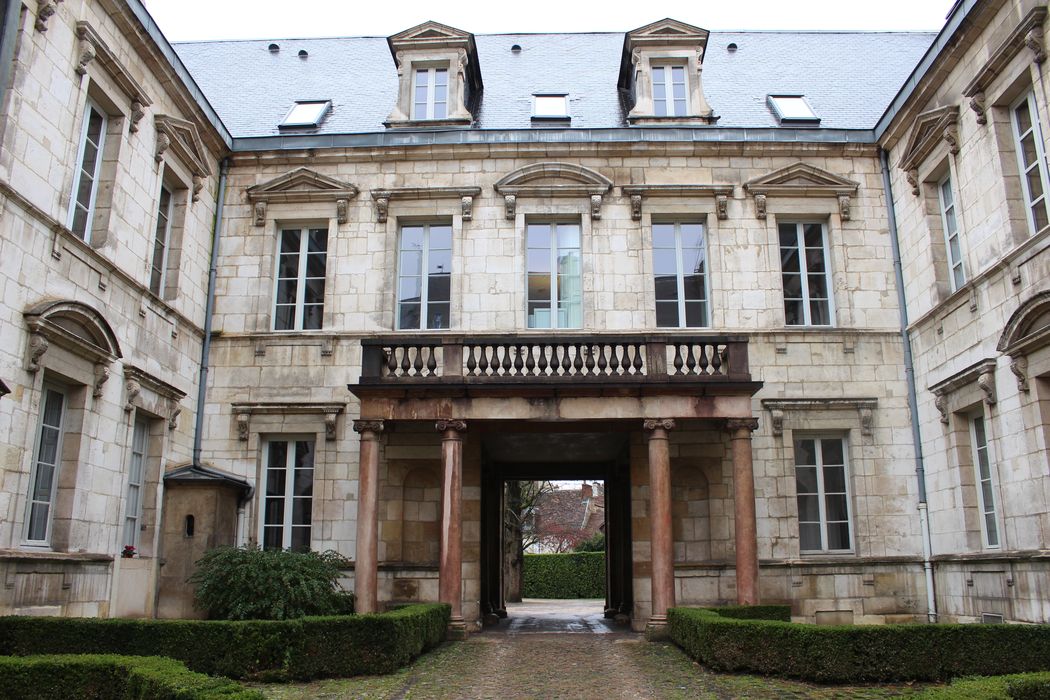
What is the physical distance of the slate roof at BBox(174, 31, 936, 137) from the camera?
676 inches

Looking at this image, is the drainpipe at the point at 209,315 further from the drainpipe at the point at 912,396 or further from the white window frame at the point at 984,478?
the white window frame at the point at 984,478

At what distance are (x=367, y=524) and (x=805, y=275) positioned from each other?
8.45 meters

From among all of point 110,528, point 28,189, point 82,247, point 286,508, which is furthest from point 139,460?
point 28,189

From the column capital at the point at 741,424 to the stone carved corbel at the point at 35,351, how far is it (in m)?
8.86

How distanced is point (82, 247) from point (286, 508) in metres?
5.48

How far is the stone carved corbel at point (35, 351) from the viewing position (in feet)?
32.6

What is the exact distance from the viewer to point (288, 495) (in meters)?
14.7

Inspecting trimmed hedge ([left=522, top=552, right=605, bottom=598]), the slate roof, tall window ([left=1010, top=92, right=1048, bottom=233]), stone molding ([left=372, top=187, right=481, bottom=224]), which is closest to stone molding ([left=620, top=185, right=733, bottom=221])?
the slate roof

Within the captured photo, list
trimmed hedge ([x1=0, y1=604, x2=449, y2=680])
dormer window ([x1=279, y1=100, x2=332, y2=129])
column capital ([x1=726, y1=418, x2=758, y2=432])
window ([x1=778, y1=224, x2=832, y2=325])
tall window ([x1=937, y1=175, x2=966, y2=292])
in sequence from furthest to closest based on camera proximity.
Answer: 1. dormer window ([x1=279, y1=100, x2=332, y2=129])
2. window ([x1=778, y1=224, x2=832, y2=325])
3. tall window ([x1=937, y1=175, x2=966, y2=292])
4. column capital ([x1=726, y1=418, x2=758, y2=432])
5. trimmed hedge ([x1=0, y1=604, x2=449, y2=680])

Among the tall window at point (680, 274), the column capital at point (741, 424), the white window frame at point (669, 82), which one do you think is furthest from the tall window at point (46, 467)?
the white window frame at point (669, 82)

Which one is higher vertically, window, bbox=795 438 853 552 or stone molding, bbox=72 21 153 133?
stone molding, bbox=72 21 153 133

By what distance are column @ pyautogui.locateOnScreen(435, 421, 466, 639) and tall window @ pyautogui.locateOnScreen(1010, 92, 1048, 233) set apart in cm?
801

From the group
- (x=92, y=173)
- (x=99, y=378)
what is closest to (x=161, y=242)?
(x=92, y=173)

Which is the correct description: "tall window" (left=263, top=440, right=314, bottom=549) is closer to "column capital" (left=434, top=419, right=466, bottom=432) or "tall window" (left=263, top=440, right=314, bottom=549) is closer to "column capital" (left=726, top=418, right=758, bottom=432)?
"column capital" (left=434, top=419, right=466, bottom=432)
